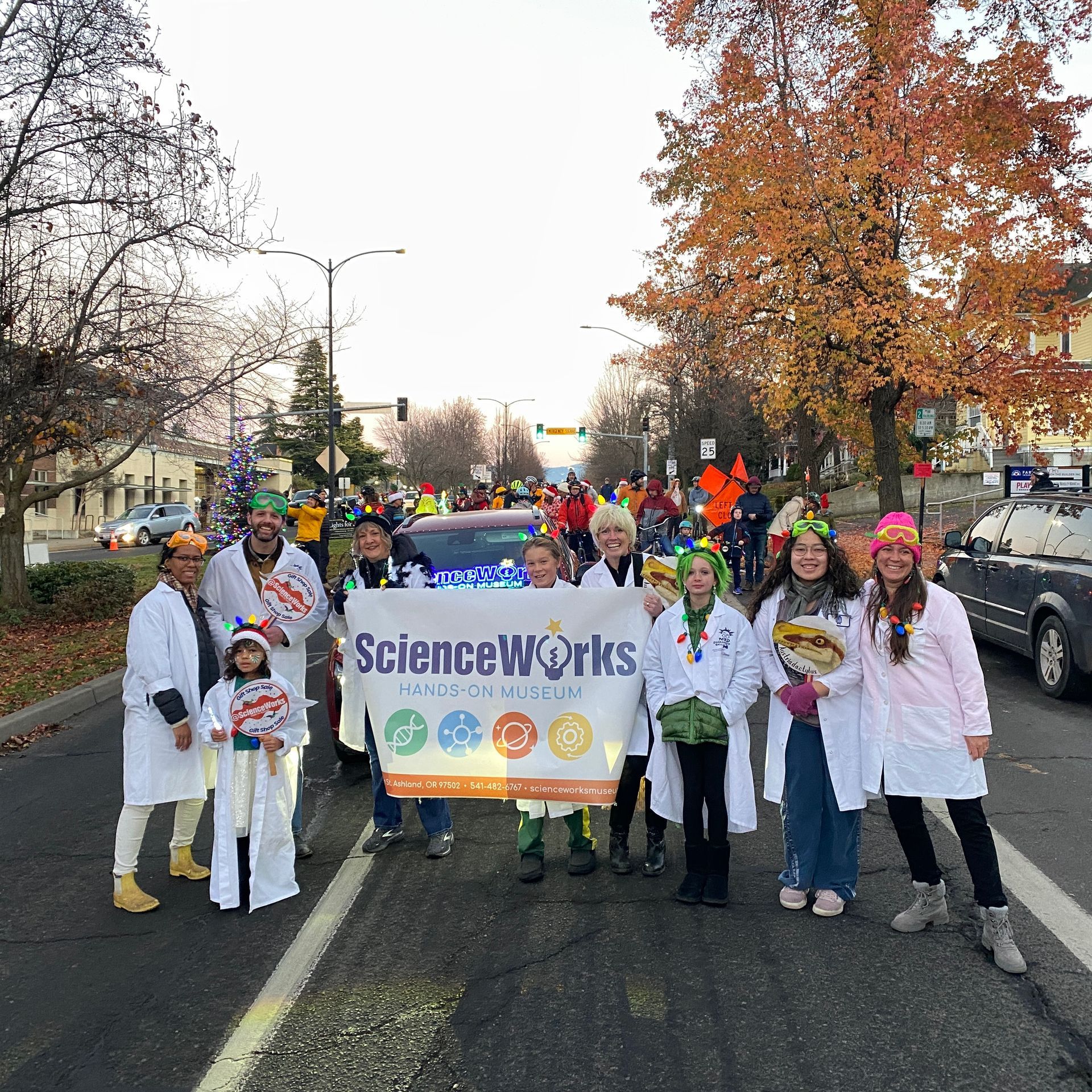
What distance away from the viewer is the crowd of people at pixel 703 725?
4023 mm

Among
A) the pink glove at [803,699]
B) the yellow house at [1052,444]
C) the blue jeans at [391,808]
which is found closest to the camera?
the pink glove at [803,699]

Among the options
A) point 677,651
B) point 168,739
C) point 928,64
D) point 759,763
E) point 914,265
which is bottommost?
point 759,763

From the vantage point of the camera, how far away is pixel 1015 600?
947 centimetres

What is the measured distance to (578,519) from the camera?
17.9 m

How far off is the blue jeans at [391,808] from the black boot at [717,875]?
60.2 inches

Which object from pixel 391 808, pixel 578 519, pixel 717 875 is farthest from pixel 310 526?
pixel 717 875

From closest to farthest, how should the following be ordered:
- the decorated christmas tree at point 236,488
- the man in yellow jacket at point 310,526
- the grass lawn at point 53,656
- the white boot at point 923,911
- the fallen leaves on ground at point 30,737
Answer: the white boot at point 923,911, the fallen leaves on ground at point 30,737, the grass lawn at point 53,656, the man in yellow jacket at point 310,526, the decorated christmas tree at point 236,488

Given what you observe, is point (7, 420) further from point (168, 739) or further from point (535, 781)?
point (535, 781)

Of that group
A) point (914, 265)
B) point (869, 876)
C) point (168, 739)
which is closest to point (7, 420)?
point (168, 739)

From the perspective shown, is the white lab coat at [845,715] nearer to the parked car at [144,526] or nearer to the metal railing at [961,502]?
the metal railing at [961,502]

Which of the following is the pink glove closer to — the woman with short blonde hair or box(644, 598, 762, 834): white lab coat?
box(644, 598, 762, 834): white lab coat

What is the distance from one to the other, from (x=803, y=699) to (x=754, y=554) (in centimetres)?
1244

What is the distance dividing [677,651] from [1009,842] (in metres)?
2.36

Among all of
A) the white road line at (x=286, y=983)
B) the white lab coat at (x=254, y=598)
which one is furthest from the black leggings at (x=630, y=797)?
the white lab coat at (x=254, y=598)
